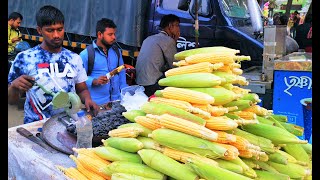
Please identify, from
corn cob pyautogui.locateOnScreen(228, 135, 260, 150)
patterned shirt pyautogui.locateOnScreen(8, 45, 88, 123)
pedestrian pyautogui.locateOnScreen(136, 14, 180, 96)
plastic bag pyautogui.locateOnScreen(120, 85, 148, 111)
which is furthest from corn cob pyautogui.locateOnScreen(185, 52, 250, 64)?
pedestrian pyautogui.locateOnScreen(136, 14, 180, 96)

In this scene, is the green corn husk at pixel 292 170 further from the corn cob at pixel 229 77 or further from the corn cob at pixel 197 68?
the corn cob at pixel 197 68

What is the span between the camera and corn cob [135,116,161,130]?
1737 mm

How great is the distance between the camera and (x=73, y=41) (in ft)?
24.2

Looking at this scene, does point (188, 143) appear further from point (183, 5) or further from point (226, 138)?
point (183, 5)

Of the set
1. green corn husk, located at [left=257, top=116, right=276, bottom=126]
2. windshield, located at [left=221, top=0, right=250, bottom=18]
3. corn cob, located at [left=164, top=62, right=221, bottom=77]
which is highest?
windshield, located at [left=221, top=0, right=250, bottom=18]

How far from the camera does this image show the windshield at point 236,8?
5402 mm

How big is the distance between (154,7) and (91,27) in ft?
5.21

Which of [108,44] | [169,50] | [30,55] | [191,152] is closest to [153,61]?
[169,50]

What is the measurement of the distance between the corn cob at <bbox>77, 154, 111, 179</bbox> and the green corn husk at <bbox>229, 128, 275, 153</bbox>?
0.70 meters

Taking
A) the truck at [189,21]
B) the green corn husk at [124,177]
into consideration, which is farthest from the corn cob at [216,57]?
the truck at [189,21]

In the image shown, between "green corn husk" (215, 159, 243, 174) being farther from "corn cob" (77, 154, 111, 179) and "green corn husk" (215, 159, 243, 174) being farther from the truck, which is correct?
the truck

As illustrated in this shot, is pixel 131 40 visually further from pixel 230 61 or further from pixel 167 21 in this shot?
pixel 230 61

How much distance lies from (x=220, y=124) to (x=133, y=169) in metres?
0.47
